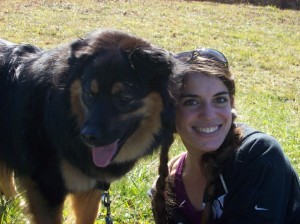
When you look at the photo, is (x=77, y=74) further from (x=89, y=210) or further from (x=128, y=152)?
(x=89, y=210)

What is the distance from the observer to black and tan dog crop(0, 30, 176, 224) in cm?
299

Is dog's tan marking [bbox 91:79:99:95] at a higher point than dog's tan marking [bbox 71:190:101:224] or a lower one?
higher

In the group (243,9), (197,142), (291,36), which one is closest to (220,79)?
(197,142)

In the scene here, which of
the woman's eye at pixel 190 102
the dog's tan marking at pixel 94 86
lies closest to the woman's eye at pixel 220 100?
the woman's eye at pixel 190 102

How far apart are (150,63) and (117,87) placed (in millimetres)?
277

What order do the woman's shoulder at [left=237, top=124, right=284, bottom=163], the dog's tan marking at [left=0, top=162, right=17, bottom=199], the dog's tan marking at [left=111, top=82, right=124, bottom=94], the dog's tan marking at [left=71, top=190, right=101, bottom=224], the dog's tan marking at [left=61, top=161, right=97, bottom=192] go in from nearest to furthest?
the woman's shoulder at [left=237, top=124, right=284, bottom=163] < the dog's tan marking at [left=111, top=82, right=124, bottom=94] < the dog's tan marking at [left=61, top=161, right=97, bottom=192] < the dog's tan marking at [left=71, top=190, right=101, bottom=224] < the dog's tan marking at [left=0, top=162, right=17, bottom=199]

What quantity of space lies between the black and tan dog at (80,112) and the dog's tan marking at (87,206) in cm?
26

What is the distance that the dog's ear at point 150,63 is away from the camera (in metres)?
2.98

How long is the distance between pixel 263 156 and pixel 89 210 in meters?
1.67

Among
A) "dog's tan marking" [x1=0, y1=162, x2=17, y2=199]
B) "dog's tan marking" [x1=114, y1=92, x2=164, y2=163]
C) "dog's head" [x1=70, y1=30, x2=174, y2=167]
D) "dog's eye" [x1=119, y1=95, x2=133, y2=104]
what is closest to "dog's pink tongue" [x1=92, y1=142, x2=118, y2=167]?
"dog's head" [x1=70, y1=30, x2=174, y2=167]

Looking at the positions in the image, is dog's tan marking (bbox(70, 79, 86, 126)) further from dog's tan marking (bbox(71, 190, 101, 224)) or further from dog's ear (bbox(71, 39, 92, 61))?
dog's tan marking (bbox(71, 190, 101, 224))

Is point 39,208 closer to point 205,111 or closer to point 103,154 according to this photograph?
point 103,154

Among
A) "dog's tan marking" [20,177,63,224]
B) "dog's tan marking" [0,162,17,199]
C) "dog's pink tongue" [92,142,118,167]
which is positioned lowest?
"dog's tan marking" [0,162,17,199]

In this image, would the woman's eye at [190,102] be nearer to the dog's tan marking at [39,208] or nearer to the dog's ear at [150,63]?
the dog's ear at [150,63]
